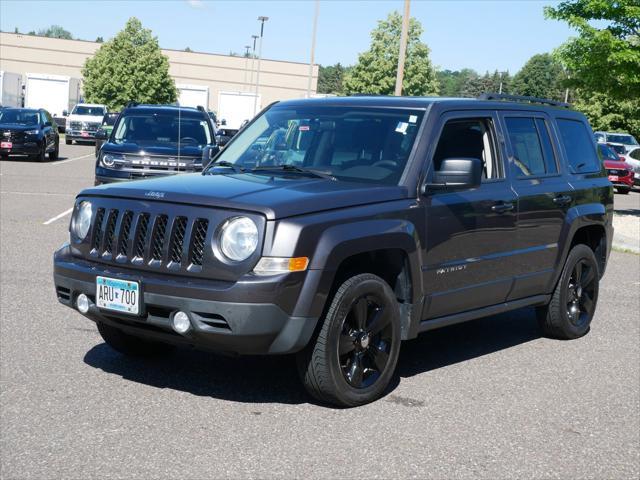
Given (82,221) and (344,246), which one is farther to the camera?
(82,221)

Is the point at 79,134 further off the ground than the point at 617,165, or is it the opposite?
the point at 617,165

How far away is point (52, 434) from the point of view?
193 inches

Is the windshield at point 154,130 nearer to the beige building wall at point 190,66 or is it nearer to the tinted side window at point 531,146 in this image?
the tinted side window at point 531,146

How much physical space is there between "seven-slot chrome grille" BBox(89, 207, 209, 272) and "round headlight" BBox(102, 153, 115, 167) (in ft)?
29.8

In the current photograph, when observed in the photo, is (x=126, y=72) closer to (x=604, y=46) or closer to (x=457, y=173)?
(x=604, y=46)

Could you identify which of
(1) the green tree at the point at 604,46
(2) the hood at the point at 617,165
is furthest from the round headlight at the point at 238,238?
(2) the hood at the point at 617,165

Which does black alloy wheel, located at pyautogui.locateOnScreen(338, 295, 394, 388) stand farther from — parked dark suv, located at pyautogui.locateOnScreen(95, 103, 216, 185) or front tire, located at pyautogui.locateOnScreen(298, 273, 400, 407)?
parked dark suv, located at pyautogui.locateOnScreen(95, 103, 216, 185)

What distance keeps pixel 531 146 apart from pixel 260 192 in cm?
271

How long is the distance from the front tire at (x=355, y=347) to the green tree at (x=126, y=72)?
72271 millimetres

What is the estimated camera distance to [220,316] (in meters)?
5.14

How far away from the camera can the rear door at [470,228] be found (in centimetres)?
614

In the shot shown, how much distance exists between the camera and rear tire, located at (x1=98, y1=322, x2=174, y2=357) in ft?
20.8

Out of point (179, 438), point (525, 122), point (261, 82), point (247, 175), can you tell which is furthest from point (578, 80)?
point (261, 82)

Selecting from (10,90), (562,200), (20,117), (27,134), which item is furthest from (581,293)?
(10,90)
